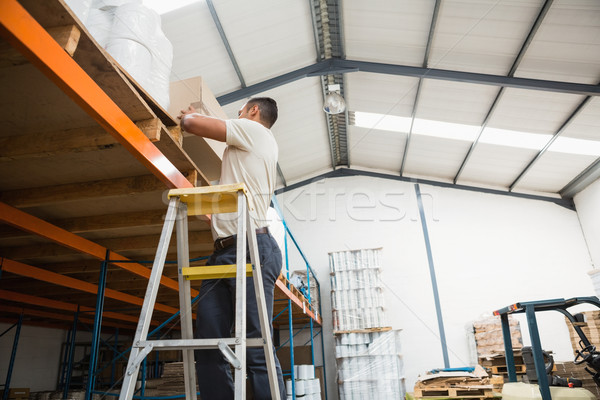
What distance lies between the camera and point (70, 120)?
7.57 feet

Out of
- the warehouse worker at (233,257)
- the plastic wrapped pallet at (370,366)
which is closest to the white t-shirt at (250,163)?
the warehouse worker at (233,257)

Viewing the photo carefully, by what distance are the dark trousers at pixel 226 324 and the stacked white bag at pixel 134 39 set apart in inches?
52.5

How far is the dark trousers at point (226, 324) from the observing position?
71.9 inches

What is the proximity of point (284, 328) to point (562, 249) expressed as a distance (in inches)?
325

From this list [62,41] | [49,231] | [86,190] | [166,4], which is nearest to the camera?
[62,41]

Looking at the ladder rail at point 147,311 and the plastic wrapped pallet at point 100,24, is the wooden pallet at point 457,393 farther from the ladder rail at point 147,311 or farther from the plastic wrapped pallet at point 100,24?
the plastic wrapped pallet at point 100,24

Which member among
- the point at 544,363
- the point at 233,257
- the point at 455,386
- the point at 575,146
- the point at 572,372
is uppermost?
the point at 575,146

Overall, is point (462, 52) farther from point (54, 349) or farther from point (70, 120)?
point (54, 349)

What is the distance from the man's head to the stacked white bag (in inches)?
24.5

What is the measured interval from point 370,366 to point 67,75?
8.70 metres

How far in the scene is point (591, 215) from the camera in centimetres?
1003

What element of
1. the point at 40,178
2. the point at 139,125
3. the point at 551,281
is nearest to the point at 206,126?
the point at 139,125

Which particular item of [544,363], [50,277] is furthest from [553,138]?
[50,277]

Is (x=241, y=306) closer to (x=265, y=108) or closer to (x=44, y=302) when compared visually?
(x=265, y=108)
